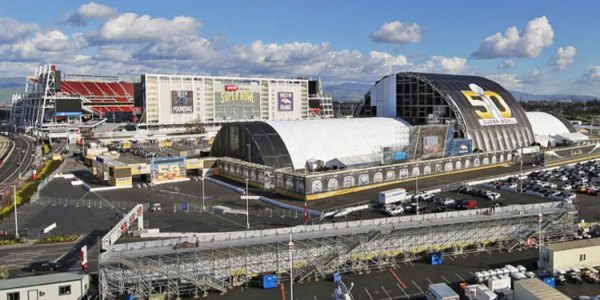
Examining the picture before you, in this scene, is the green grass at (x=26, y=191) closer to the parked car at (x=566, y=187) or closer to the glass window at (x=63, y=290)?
the glass window at (x=63, y=290)

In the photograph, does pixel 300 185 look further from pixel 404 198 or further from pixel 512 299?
pixel 512 299

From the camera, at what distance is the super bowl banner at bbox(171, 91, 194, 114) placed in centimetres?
10712

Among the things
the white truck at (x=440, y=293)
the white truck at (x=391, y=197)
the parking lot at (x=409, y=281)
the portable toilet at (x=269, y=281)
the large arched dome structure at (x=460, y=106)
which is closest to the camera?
the white truck at (x=440, y=293)

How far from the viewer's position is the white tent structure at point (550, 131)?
63544 mm

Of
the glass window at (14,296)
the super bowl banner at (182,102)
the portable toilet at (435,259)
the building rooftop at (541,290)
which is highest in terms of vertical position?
the super bowl banner at (182,102)

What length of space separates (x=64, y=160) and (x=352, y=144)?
131ft

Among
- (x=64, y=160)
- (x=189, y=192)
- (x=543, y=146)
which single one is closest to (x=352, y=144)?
(x=189, y=192)

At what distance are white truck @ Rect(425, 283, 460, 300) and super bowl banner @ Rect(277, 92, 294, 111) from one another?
345ft

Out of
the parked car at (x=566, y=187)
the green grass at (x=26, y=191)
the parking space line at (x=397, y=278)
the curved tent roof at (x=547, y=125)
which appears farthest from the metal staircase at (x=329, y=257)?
the curved tent roof at (x=547, y=125)

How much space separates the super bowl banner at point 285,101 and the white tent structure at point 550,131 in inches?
2505

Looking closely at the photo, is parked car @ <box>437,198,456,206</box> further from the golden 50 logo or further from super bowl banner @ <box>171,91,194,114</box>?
super bowl banner @ <box>171,91,194,114</box>

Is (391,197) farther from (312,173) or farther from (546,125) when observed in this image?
(546,125)

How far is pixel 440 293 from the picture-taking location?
19172mm

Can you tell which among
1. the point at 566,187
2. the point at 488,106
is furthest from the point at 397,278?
the point at 488,106
